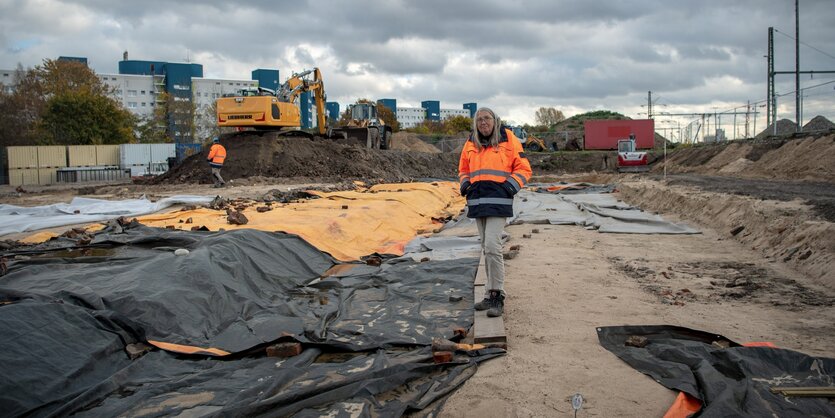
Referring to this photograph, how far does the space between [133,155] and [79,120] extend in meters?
5.31

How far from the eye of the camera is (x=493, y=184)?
17.3ft

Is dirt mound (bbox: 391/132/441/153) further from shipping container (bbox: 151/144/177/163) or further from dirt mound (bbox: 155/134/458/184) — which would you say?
dirt mound (bbox: 155/134/458/184)

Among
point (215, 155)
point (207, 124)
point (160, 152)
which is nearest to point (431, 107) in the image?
point (207, 124)

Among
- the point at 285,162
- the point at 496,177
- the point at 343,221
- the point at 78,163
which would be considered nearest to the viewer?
the point at 496,177

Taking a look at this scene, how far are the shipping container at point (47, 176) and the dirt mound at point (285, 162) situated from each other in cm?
1178

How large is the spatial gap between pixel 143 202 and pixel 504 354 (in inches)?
456

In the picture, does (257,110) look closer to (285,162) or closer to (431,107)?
(285,162)

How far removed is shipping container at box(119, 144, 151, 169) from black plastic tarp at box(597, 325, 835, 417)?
3702 cm

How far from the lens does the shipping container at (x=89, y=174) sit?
3216 centimetres

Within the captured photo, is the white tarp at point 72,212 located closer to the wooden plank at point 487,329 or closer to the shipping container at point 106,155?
the wooden plank at point 487,329

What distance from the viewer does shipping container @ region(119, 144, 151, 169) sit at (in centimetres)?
3600

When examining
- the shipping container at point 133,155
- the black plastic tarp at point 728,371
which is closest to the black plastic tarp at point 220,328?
the black plastic tarp at point 728,371

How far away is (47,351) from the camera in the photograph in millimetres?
3768

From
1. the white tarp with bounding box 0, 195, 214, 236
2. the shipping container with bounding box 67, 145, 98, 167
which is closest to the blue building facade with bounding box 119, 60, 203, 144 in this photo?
the shipping container with bounding box 67, 145, 98, 167
